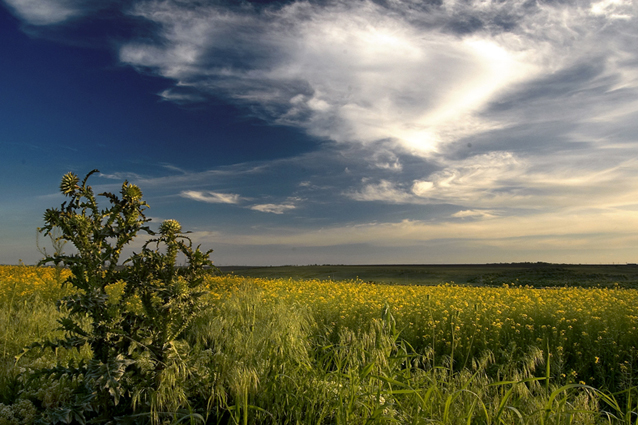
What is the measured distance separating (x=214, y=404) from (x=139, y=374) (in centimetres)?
77

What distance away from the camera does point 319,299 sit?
27.2 feet

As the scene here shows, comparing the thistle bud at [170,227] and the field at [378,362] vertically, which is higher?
the thistle bud at [170,227]

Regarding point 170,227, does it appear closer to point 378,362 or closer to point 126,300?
point 126,300

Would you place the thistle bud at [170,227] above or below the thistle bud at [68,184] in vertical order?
below

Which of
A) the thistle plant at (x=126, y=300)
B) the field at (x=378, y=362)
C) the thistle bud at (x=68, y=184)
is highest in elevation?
the thistle bud at (x=68, y=184)

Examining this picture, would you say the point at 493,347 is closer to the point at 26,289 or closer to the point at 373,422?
the point at 373,422

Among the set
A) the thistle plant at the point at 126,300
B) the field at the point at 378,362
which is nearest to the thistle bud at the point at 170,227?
the thistle plant at the point at 126,300

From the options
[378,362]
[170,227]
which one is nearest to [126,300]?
[170,227]

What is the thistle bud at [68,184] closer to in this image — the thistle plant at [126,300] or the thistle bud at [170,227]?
the thistle plant at [126,300]

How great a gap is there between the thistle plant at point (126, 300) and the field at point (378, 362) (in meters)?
0.16

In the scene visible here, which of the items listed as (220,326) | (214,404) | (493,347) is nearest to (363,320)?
(493,347)

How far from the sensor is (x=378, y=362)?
315 centimetres

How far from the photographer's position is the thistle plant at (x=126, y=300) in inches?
111

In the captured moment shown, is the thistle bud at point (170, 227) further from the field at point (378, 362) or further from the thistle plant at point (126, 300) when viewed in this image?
the field at point (378, 362)
